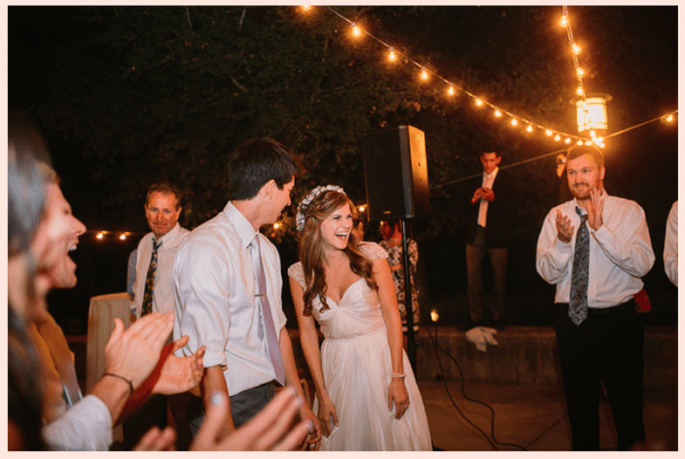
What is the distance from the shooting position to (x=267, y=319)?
1.83 metres

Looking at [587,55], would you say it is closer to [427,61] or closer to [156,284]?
[427,61]

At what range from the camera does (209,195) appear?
20.7 feet

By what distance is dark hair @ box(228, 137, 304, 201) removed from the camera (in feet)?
6.04

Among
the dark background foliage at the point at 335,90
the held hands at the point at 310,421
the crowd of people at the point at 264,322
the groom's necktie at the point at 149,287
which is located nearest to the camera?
the crowd of people at the point at 264,322

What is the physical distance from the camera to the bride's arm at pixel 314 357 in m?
2.50

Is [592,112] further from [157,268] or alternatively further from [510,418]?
[157,268]

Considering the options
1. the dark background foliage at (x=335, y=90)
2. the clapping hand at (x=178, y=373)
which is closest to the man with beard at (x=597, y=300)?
the clapping hand at (x=178, y=373)

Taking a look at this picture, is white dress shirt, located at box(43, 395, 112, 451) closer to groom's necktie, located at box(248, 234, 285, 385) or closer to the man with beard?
groom's necktie, located at box(248, 234, 285, 385)

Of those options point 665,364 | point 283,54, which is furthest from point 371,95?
point 665,364

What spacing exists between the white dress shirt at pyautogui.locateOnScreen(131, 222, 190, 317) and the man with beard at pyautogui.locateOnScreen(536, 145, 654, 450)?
2.33 metres

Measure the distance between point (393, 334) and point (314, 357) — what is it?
1.45ft

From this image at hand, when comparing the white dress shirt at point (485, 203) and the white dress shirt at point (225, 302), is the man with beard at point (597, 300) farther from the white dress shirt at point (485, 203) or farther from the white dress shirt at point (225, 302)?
the white dress shirt at point (485, 203)

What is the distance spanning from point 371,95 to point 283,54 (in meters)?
1.23

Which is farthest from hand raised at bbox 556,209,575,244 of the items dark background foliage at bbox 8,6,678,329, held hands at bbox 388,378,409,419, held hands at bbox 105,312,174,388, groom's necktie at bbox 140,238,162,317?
dark background foliage at bbox 8,6,678,329
